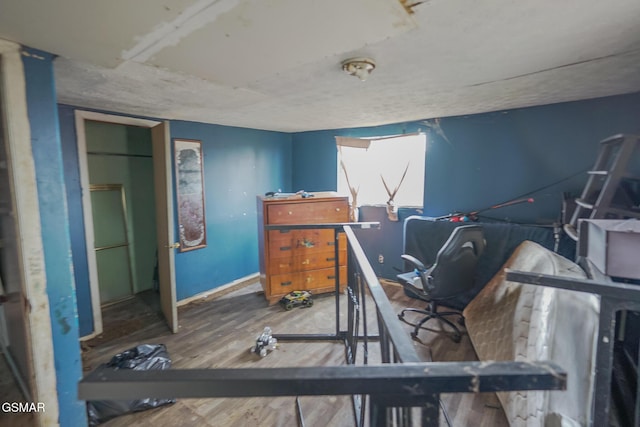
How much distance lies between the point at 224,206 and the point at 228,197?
133mm

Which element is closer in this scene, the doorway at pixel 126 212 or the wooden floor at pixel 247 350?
the wooden floor at pixel 247 350

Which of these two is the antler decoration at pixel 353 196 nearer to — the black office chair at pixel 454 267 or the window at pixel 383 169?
the window at pixel 383 169

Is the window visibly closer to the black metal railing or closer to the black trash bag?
the black trash bag

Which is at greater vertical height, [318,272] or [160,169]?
[160,169]

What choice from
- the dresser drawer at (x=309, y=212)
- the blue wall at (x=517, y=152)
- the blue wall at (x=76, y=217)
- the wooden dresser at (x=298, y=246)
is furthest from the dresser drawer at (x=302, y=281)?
the blue wall at (x=76, y=217)

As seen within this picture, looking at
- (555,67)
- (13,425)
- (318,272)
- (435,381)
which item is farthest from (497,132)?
(13,425)

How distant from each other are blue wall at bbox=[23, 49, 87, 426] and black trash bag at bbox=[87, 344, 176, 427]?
34cm

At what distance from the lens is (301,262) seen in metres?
3.47

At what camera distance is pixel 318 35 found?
1.14 m

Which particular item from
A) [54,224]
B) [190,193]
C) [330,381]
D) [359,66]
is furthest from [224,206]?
[330,381]

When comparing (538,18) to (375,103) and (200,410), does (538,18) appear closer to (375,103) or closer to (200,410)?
(375,103)

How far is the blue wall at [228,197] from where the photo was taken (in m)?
3.44

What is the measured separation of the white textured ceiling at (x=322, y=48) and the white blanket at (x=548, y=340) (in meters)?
1.29

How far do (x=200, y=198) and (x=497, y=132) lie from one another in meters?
3.42
